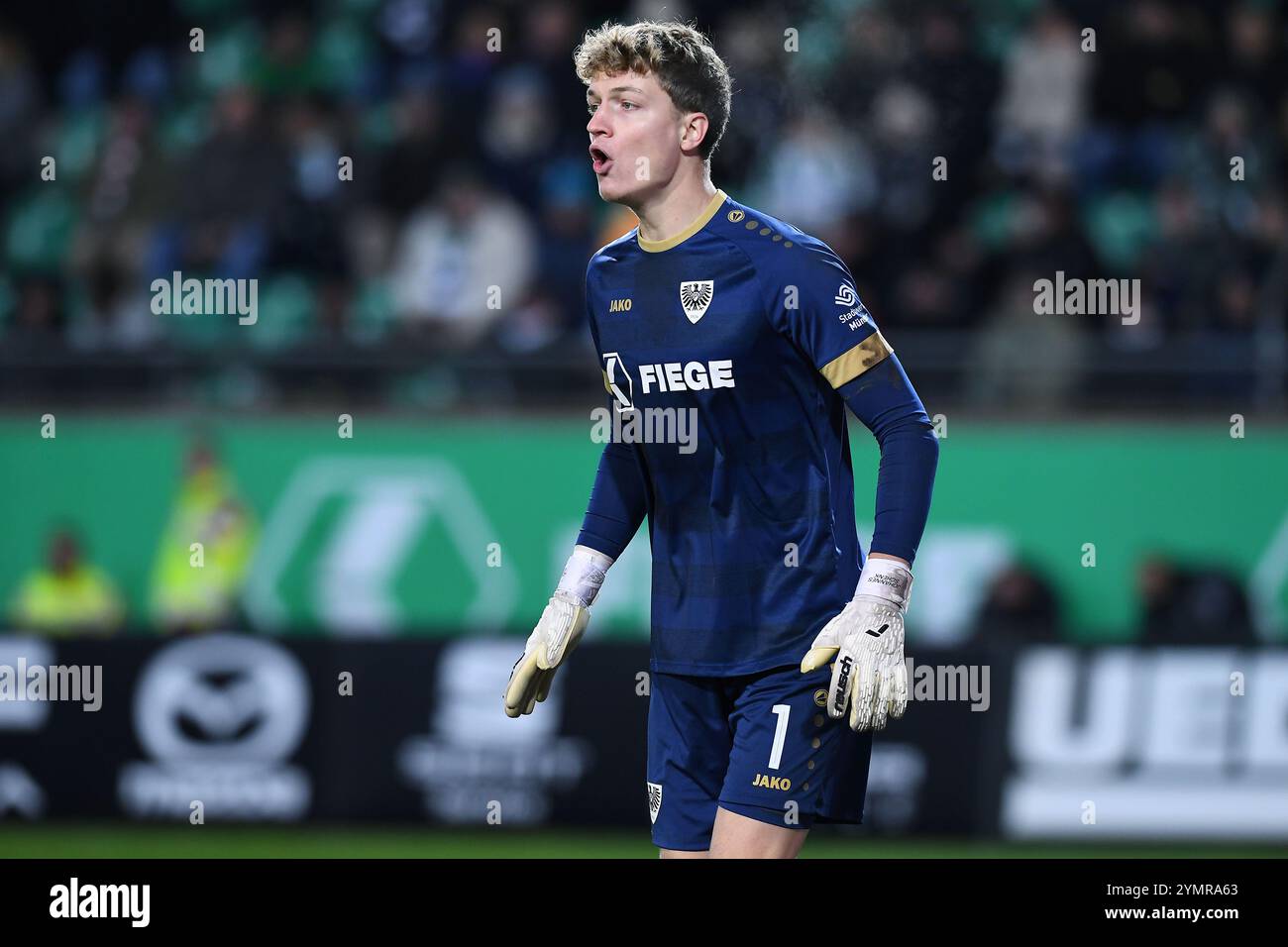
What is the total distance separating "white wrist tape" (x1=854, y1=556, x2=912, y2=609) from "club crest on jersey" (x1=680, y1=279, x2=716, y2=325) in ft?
2.60

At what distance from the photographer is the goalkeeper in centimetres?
463

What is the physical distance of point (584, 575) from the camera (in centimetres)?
518

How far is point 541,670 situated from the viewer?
509cm

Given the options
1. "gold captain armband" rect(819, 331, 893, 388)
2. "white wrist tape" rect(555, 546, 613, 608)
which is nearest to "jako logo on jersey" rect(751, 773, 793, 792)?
"white wrist tape" rect(555, 546, 613, 608)

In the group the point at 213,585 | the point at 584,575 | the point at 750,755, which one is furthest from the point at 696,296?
the point at 213,585

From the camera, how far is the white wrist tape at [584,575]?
5172mm

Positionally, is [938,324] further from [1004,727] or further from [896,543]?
[896,543]

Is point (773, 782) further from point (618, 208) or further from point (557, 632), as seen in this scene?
→ point (618, 208)

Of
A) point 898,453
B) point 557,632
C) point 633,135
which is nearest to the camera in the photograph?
point 898,453

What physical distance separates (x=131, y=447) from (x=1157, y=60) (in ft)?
25.8

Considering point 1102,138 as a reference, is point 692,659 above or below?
below

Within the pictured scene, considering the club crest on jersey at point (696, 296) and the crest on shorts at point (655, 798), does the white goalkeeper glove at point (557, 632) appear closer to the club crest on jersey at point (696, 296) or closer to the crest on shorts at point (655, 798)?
the crest on shorts at point (655, 798)

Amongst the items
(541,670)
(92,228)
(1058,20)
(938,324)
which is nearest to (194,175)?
(92,228)

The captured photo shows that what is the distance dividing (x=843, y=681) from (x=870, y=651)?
0.10 meters
